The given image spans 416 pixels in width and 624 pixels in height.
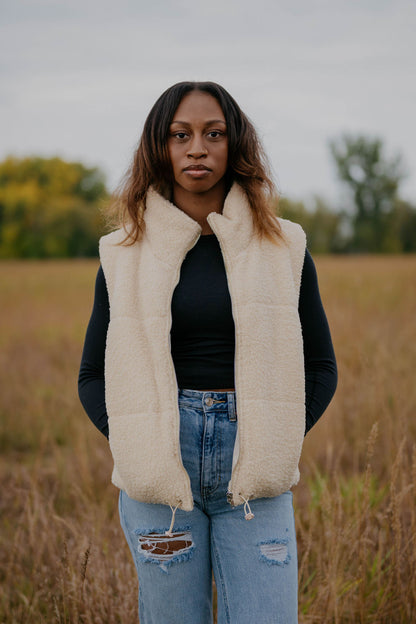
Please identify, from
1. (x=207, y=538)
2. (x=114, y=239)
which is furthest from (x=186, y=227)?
(x=207, y=538)

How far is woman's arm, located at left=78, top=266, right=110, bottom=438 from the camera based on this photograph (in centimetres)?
159

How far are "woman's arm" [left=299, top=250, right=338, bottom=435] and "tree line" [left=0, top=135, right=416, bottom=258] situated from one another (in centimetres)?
4340

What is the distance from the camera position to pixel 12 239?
159ft

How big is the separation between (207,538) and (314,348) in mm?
567

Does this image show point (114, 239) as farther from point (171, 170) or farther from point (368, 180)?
point (368, 180)

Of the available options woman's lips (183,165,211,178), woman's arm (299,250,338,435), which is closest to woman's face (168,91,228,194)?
woman's lips (183,165,211,178)

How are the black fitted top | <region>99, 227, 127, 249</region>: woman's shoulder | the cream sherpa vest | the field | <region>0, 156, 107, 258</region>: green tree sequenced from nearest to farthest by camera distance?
the cream sherpa vest, the black fitted top, <region>99, 227, 127, 249</region>: woman's shoulder, the field, <region>0, 156, 107, 258</region>: green tree

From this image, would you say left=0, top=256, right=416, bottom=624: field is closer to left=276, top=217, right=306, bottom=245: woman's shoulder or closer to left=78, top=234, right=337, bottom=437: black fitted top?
left=78, top=234, right=337, bottom=437: black fitted top

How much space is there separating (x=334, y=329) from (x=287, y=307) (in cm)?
470

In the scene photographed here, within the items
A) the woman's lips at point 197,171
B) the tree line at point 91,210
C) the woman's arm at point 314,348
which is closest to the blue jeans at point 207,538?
the woman's arm at point 314,348

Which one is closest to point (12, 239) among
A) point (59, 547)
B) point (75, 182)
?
point (75, 182)

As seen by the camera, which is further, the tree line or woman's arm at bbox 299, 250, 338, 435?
the tree line

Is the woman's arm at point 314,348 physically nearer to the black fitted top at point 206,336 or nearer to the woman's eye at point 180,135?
the black fitted top at point 206,336

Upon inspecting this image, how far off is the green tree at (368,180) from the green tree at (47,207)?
23.0 meters
